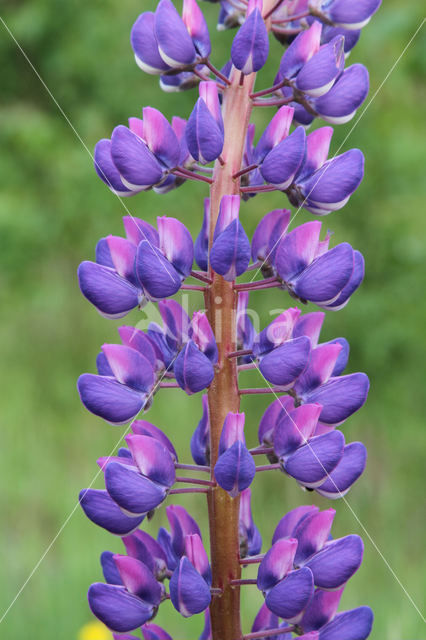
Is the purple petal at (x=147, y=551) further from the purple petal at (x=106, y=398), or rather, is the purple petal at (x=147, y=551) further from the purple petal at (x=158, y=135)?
the purple petal at (x=158, y=135)

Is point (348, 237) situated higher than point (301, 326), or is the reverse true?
point (348, 237)

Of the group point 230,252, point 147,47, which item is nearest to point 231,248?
point 230,252

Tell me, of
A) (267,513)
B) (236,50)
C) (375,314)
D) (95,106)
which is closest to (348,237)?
(375,314)

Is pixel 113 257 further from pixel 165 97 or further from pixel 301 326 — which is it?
pixel 165 97

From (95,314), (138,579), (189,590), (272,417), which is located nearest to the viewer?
(189,590)

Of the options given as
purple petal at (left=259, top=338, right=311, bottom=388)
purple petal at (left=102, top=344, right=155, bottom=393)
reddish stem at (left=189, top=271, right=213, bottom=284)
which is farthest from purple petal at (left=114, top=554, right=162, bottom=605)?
reddish stem at (left=189, top=271, right=213, bottom=284)

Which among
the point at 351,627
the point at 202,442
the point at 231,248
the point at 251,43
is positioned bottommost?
the point at 351,627

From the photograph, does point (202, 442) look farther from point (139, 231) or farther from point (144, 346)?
point (139, 231)

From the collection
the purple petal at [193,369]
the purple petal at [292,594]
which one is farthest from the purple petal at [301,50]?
the purple petal at [292,594]
